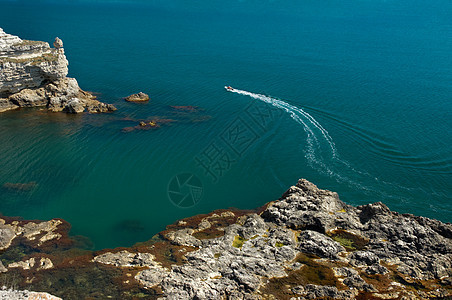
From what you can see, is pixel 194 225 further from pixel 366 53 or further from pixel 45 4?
pixel 45 4

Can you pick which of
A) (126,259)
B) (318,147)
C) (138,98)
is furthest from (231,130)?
(126,259)

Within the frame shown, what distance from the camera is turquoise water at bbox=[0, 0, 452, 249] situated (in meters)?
40.6

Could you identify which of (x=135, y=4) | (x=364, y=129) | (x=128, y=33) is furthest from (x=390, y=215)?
(x=135, y=4)

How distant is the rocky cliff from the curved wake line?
3315 cm

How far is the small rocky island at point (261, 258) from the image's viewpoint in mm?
24625

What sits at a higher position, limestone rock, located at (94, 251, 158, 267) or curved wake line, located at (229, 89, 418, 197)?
curved wake line, located at (229, 89, 418, 197)

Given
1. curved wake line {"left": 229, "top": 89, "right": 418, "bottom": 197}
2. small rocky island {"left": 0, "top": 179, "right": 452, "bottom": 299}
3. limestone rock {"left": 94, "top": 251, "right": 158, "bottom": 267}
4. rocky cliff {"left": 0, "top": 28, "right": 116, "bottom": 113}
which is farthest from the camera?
rocky cliff {"left": 0, "top": 28, "right": 116, "bottom": 113}

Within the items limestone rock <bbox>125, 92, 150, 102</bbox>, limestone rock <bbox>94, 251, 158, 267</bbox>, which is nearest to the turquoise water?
limestone rock <bbox>125, 92, 150, 102</bbox>

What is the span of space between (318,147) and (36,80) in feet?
175

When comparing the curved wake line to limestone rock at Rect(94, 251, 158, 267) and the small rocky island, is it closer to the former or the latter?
the small rocky island

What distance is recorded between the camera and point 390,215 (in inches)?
1321

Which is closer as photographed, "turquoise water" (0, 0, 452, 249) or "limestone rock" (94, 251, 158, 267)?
"limestone rock" (94, 251, 158, 267)

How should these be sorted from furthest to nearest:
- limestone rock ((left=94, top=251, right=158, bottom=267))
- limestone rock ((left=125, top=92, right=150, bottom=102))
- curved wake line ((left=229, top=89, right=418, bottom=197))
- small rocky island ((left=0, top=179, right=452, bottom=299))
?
limestone rock ((left=125, top=92, right=150, bottom=102))
curved wake line ((left=229, top=89, right=418, bottom=197))
limestone rock ((left=94, top=251, right=158, bottom=267))
small rocky island ((left=0, top=179, right=452, bottom=299))

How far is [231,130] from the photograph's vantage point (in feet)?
187
